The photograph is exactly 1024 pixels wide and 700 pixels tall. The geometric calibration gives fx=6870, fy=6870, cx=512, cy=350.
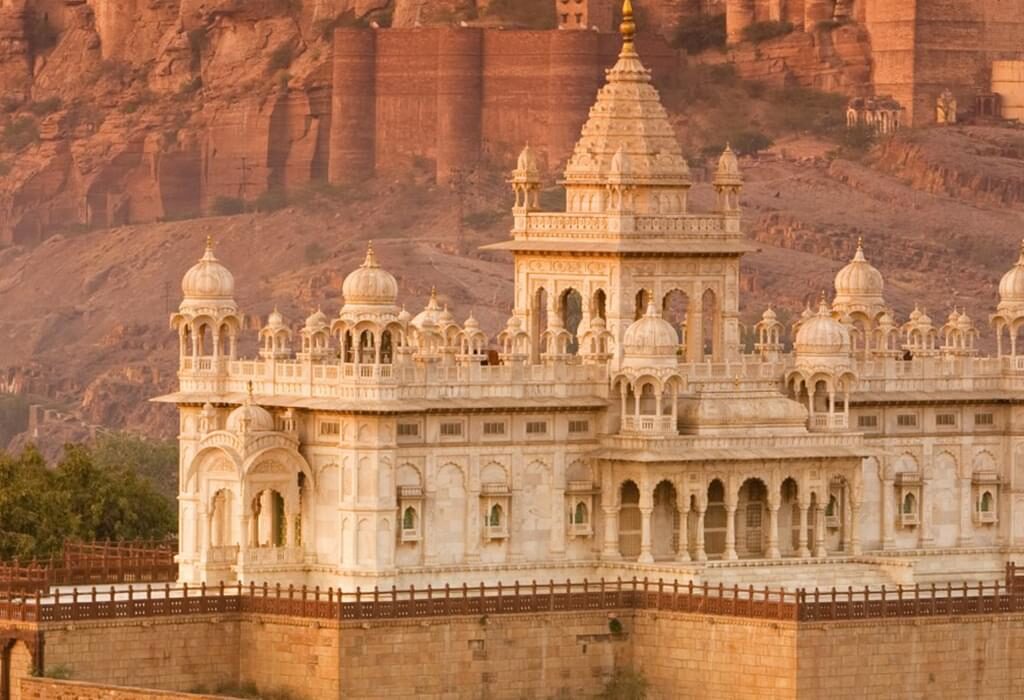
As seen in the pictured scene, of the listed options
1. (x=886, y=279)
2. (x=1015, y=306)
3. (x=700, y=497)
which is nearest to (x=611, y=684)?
(x=700, y=497)

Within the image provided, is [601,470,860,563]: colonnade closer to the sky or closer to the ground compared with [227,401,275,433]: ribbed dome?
closer to the ground

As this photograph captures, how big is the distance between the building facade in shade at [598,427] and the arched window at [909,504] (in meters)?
0.02

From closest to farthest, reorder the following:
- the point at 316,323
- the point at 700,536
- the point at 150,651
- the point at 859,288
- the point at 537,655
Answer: the point at 150,651, the point at 537,655, the point at 700,536, the point at 316,323, the point at 859,288

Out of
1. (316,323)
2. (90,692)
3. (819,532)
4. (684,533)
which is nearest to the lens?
(90,692)

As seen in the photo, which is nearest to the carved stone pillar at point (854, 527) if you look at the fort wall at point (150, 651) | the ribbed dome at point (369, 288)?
the ribbed dome at point (369, 288)

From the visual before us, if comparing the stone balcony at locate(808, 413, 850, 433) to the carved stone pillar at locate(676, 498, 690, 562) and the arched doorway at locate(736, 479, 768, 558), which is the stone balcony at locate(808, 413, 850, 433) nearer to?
the arched doorway at locate(736, 479, 768, 558)

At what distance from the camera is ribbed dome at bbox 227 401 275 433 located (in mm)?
114125

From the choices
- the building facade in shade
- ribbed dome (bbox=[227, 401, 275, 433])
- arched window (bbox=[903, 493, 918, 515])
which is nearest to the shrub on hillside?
the building facade in shade

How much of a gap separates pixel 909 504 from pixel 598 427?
6.80m

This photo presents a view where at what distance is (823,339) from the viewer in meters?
118

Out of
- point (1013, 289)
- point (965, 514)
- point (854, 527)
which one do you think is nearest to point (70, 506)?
point (854, 527)

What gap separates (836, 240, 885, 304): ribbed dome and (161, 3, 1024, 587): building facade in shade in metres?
3.13

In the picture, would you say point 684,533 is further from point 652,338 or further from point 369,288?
point 369,288

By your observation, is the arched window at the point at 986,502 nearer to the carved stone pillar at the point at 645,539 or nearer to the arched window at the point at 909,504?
the arched window at the point at 909,504
